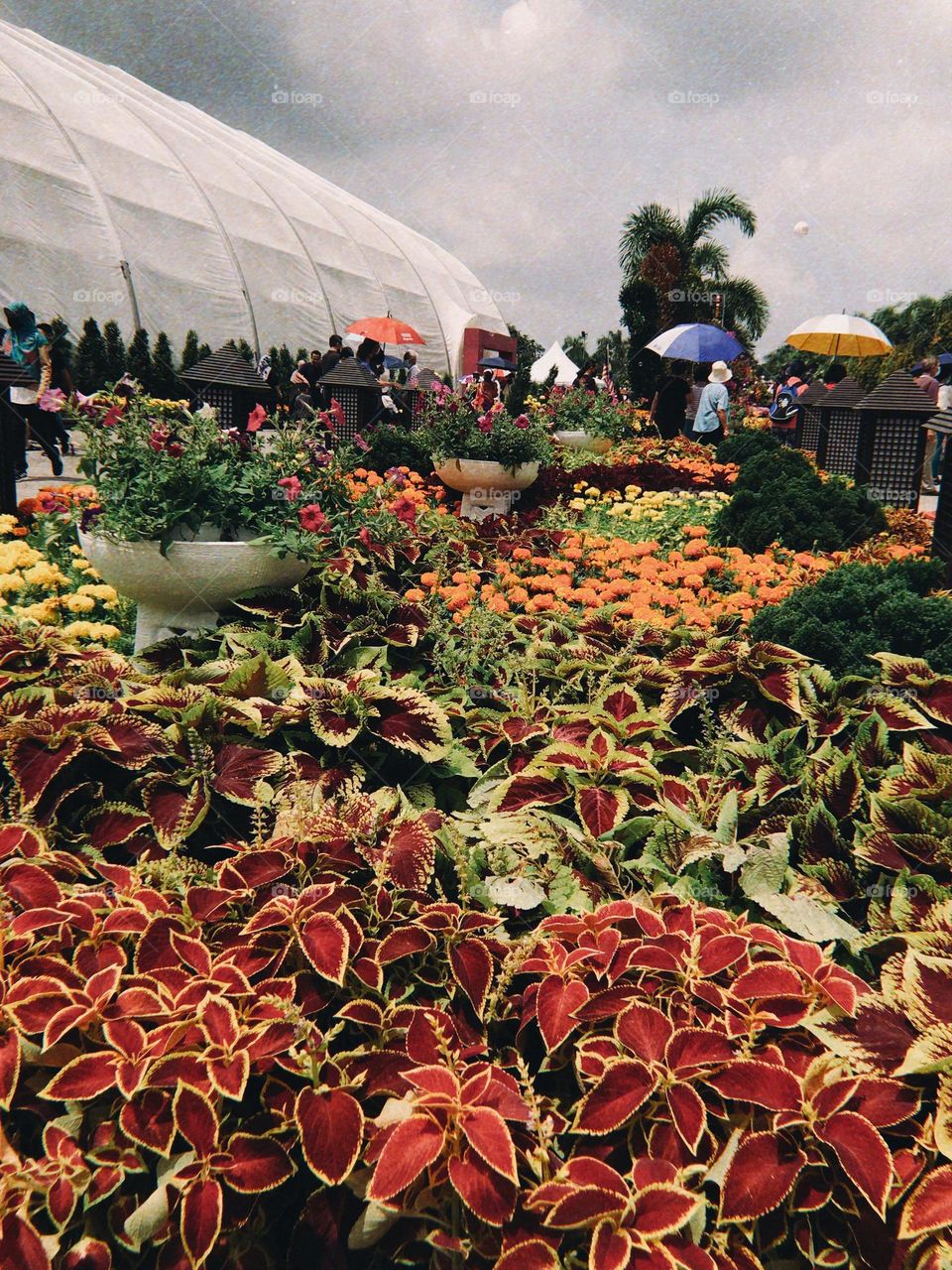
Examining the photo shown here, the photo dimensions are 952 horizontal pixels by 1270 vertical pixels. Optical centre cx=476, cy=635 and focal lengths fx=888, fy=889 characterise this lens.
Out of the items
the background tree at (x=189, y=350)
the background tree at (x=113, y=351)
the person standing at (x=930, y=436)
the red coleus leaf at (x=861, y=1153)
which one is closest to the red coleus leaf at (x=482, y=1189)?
the red coleus leaf at (x=861, y=1153)

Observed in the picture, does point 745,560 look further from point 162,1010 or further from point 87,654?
point 162,1010

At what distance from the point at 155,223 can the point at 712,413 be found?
14776 millimetres

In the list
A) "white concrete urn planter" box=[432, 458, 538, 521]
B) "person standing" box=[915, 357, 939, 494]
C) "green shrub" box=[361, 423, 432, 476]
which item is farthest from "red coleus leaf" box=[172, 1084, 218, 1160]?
"person standing" box=[915, 357, 939, 494]

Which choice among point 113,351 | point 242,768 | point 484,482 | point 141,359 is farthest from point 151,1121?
point 141,359

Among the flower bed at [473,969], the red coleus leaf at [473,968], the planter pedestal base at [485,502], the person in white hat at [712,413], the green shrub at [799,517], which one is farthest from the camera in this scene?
the person in white hat at [712,413]

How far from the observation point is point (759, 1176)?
48.4 inches

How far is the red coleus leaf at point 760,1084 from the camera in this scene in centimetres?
129

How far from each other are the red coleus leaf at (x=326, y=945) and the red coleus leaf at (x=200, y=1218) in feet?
1.10

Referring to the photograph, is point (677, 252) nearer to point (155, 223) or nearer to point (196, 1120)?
point (155, 223)

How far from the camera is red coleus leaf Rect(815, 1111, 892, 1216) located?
3.86ft

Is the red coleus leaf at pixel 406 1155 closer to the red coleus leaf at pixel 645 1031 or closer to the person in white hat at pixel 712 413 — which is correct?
the red coleus leaf at pixel 645 1031

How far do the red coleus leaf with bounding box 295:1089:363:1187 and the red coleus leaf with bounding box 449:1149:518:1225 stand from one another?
16cm

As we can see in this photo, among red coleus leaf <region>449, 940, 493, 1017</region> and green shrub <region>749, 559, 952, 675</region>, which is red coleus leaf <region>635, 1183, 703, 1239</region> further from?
green shrub <region>749, 559, 952, 675</region>

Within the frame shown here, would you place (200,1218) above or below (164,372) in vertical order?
below
